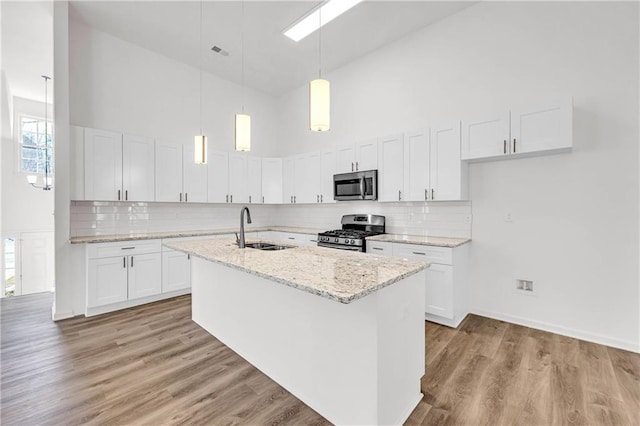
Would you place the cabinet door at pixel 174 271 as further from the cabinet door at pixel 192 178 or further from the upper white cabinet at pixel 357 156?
the upper white cabinet at pixel 357 156

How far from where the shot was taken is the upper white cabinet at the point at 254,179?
5.20 metres

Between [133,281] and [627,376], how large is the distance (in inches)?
197

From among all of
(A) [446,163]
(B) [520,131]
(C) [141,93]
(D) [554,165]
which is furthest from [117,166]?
(D) [554,165]

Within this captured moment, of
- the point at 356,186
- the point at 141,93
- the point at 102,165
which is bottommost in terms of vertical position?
the point at 356,186

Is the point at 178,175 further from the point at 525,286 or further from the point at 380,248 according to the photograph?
the point at 525,286

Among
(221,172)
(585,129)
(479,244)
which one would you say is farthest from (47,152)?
(585,129)

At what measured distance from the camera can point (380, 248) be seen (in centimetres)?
351

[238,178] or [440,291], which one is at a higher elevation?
[238,178]

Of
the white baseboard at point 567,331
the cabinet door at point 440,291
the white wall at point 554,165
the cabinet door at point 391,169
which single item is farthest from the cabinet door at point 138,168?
the white baseboard at point 567,331

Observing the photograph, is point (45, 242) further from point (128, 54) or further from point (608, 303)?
point (608, 303)

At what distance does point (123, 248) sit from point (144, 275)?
17.6 inches

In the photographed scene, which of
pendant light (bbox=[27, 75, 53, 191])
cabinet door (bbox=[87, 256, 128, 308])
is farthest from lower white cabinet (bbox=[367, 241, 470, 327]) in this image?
pendant light (bbox=[27, 75, 53, 191])

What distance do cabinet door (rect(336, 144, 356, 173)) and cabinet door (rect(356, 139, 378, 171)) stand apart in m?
0.08

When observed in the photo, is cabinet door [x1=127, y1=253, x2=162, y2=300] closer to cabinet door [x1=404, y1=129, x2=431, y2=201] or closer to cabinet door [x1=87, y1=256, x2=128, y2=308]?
cabinet door [x1=87, y1=256, x2=128, y2=308]
